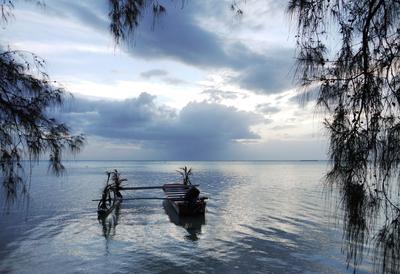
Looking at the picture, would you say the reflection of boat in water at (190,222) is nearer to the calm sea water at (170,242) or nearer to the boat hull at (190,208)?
the calm sea water at (170,242)

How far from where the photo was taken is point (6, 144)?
465 centimetres

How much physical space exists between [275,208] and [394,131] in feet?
99.9

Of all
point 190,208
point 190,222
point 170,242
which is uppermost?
point 190,208

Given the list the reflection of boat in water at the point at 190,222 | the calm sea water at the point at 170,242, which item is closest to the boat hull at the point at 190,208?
Answer: the reflection of boat in water at the point at 190,222

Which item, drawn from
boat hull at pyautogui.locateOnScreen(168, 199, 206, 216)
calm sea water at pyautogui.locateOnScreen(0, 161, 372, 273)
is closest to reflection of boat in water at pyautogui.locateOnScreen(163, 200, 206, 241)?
calm sea water at pyautogui.locateOnScreen(0, 161, 372, 273)

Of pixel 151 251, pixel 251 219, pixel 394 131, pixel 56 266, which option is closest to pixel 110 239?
pixel 151 251

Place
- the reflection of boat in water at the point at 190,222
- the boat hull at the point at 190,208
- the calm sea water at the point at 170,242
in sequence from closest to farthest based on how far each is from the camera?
the calm sea water at the point at 170,242 → the reflection of boat in water at the point at 190,222 → the boat hull at the point at 190,208

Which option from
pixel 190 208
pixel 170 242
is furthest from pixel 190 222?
pixel 170 242

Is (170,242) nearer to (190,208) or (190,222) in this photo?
(190,222)

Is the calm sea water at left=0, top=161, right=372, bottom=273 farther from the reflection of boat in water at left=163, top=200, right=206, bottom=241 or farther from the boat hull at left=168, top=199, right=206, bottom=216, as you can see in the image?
the boat hull at left=168, top=199, right=206, bottom=216

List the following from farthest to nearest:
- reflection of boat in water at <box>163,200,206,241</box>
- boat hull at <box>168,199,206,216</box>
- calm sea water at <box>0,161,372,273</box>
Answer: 1. boat hull at <box>168,199,206,216</box>
2. reflection of boat in water at <box>163,200,206,241</box>
3. calm sea water at <box>0,161,372,273</box>

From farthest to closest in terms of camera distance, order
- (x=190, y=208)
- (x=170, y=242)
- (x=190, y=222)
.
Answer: (x=190, y=208) → (x=190, y=222) → (x=170, y=242)

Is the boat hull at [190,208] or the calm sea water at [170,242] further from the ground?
the boat hull at [190,208]

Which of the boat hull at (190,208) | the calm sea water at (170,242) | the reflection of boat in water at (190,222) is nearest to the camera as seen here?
the calm sea water at (170,242)
